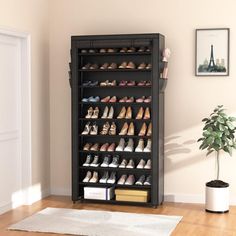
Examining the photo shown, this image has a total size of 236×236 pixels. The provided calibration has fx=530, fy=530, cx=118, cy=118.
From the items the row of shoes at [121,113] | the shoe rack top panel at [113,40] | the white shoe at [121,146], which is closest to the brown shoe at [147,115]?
the row of shoes at [121,113]

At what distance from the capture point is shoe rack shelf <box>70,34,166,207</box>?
6.02m

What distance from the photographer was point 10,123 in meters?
6.02

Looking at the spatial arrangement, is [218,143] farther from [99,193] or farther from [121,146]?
[99,193]

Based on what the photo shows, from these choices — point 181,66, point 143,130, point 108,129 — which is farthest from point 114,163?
point 181,66

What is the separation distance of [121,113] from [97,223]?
57.9 inches

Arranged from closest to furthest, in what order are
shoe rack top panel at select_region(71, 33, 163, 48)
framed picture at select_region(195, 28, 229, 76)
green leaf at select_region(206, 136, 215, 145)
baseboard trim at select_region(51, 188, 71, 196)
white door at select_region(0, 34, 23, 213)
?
green leaf at select_region(206, 136, 215, 145)
white door at select_region(0, 34, 23, 213)
shoe rack top panel at select_region(71, 33, 163, 48)
framed picture at select_region(195, 28, 229, 76)
baseboard trim at select_region(51, 188, 71, 196)

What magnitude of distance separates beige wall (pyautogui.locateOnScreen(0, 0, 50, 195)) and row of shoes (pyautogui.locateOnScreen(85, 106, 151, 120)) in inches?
24.3

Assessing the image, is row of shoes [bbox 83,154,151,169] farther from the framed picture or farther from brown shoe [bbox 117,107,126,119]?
the framed picture

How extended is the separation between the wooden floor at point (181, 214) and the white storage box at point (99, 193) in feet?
0.39

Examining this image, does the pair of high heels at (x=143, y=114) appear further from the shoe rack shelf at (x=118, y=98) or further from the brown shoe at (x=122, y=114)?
the brown shoe at (x=122, y=114)

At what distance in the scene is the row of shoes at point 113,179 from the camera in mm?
6219

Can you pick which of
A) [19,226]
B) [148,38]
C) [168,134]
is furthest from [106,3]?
[19,226]

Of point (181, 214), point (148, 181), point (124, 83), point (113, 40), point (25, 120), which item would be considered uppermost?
point (113, 40)

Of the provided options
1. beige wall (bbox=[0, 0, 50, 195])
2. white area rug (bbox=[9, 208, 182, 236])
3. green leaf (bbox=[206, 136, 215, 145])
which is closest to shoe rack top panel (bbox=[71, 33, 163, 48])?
beige wall (bbox=[0, 0, 50, 195])
